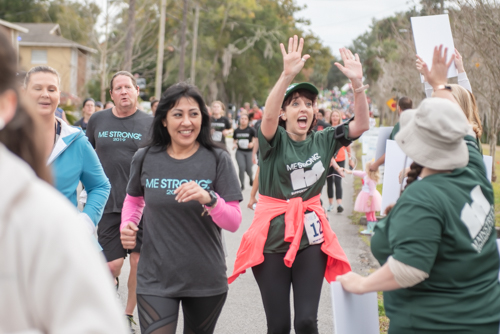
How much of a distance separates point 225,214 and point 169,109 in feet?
2.58

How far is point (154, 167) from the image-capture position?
3.61m

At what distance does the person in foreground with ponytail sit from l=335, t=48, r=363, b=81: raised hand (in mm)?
1392

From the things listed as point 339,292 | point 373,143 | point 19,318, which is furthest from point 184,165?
point 373,143

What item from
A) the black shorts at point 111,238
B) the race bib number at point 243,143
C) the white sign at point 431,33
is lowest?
the race bib number at point 243,143

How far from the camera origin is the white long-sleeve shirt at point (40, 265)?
45.2 inches

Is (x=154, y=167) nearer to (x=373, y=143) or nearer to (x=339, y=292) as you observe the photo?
(x=339, y=292)

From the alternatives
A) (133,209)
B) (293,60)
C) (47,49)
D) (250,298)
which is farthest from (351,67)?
(47,49)

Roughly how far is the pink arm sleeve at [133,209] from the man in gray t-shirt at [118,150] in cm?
161

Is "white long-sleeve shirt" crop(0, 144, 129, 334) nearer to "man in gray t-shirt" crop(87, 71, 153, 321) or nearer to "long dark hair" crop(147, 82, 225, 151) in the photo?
"long dark hair" crop(147, 82, 225, 151)

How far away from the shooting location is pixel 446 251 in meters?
2.36

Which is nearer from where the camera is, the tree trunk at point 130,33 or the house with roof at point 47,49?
the tree trunk at point 130,33

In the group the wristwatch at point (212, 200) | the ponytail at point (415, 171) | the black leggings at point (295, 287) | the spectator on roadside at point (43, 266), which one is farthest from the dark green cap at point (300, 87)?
the spectator on roadside at point (43, 266)

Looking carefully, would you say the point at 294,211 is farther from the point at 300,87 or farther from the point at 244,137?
the point at 244,137

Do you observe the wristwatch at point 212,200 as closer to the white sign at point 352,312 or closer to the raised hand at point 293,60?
the white sign at point 352,312
